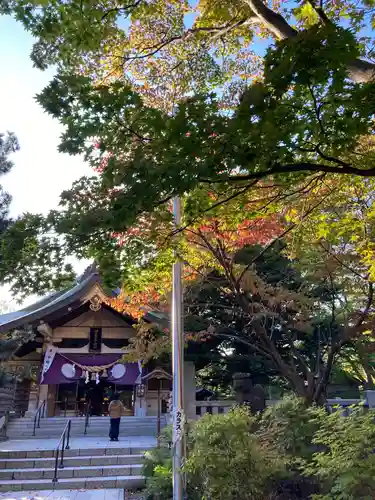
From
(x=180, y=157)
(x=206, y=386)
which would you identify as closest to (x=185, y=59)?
(x=180, y=157)

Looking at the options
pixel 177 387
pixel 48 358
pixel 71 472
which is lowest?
pixel 71 472

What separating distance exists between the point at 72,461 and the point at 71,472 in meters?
0.74

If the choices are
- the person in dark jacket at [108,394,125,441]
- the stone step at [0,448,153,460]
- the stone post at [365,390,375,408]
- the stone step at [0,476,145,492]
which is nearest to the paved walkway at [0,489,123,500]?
the stone step at [0,476,145,492]

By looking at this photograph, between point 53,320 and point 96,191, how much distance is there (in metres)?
15.0

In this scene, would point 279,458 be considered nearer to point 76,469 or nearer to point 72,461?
point 76,469

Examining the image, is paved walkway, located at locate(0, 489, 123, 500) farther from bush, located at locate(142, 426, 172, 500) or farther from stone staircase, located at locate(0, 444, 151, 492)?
bush, located at locate(142, 426, 172, 500)

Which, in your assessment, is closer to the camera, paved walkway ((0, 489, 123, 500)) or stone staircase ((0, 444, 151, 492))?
paved walkway ((0, 489, 123, 500))

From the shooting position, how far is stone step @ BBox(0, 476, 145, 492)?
8.62 meters

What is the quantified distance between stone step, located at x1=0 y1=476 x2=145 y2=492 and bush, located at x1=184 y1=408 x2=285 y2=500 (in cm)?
370

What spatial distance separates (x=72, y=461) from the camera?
10047 millimetres

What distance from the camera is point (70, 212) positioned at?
144 inches

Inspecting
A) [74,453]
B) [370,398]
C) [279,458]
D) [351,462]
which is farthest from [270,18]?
[74,453]

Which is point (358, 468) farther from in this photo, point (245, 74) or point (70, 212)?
point (245, 74)

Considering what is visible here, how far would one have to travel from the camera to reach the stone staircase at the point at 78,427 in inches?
573
